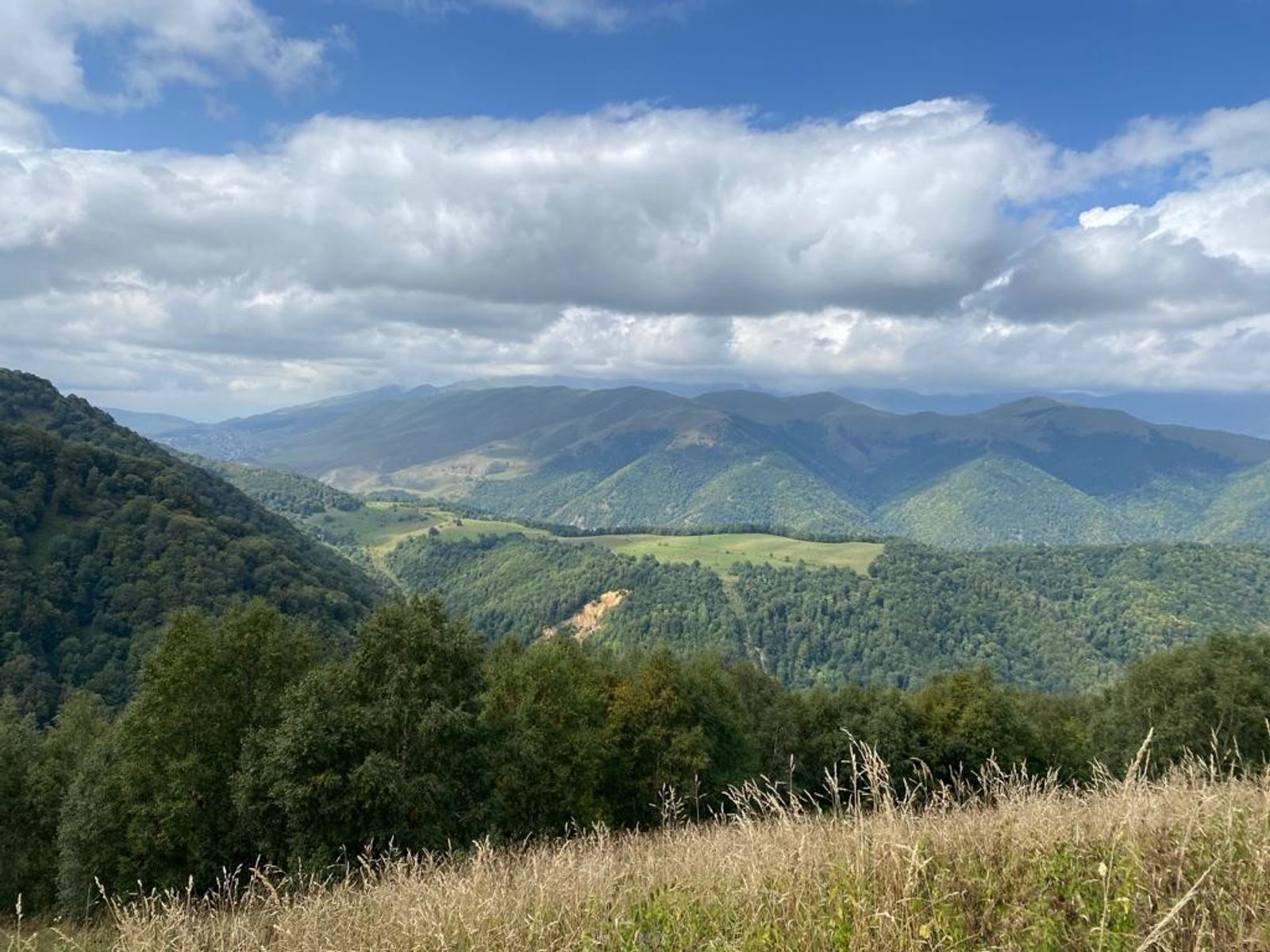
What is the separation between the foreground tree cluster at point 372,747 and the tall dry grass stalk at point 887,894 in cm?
863

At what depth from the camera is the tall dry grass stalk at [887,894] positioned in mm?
4750

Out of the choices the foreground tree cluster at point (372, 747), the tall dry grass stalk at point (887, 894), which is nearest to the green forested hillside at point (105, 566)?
the foreground tree cluster at point (372, 747)

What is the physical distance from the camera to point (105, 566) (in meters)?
121

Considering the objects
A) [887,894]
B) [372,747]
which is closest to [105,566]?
[372,747]

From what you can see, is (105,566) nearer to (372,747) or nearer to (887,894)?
(372,747)

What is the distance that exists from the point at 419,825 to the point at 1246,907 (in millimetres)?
25067

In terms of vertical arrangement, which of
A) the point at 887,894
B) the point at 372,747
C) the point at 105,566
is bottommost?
the point at 105,566

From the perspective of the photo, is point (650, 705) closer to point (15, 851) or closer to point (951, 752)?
point (951, 752)

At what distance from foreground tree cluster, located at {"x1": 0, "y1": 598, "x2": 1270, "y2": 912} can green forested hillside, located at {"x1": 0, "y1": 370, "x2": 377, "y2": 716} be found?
75.9 m

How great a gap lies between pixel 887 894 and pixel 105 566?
Result: 500 ft

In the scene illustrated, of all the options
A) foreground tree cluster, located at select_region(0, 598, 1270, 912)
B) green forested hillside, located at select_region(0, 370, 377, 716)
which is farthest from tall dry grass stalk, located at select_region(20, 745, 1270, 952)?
green forested hillside, located at select_region(0, 370, 377, 716)

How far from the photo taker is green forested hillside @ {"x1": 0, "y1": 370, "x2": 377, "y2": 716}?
102188 millimetres

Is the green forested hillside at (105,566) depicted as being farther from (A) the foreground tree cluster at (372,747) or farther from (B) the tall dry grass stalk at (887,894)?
(B) the tall dry grass stalk at (887,894)

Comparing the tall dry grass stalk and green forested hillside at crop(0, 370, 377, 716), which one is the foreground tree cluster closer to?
the tall dry grass stalk
